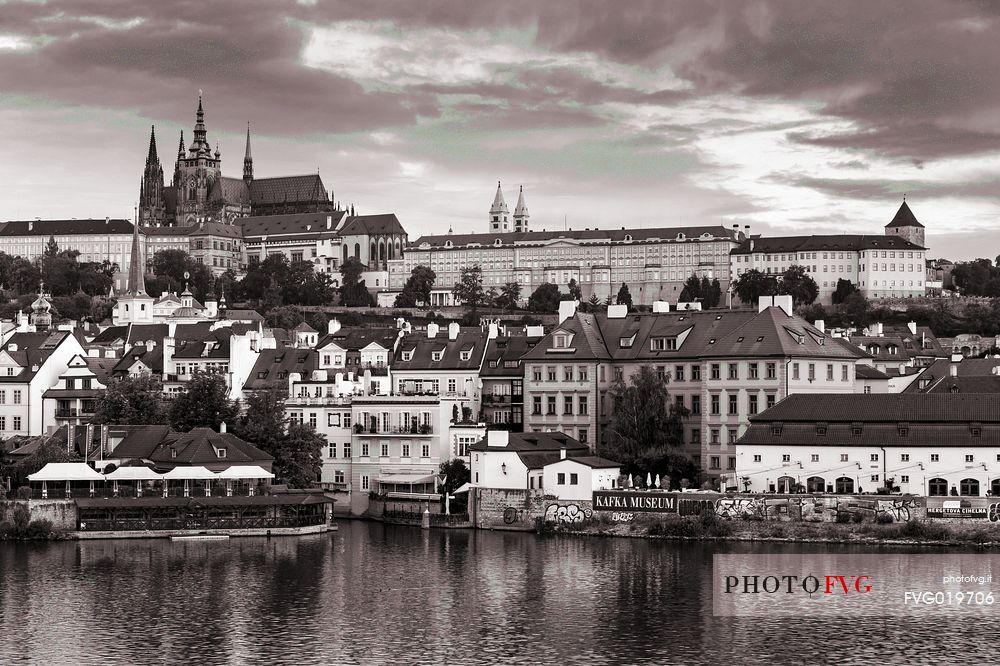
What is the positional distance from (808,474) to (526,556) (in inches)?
557

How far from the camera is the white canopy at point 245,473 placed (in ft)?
239

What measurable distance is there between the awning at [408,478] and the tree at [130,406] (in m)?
12.6

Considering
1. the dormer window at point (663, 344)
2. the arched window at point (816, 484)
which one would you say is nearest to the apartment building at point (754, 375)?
the dormer window at point (663, 344)

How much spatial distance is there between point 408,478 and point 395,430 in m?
2.74

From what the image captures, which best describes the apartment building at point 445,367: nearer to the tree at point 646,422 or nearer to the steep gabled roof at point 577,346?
the steep gabled roof at point 577,346

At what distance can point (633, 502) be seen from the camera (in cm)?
6969

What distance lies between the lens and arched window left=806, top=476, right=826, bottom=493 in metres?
70.0

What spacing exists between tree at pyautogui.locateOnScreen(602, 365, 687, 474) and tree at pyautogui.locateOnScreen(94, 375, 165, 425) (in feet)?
77.0

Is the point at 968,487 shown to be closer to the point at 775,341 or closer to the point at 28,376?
the point at 775,341

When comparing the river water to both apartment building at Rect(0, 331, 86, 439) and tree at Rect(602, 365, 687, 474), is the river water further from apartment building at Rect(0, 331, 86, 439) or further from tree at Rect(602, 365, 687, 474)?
apartment building at Rect(0, 331, 86, 439)

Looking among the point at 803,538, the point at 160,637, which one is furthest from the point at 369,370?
the point at 160,637

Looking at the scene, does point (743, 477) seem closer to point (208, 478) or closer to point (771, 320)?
point (771, 320)

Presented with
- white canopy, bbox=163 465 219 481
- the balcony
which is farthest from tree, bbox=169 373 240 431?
white canopy, bbox=163 465 219 481

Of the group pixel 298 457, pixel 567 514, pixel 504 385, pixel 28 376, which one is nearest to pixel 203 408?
pixel 298 457
